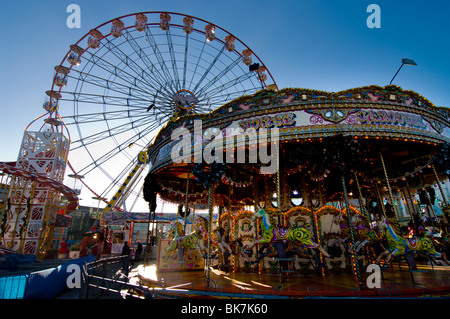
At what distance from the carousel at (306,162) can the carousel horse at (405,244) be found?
0.09ft

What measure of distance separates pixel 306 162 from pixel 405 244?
3.62 meters

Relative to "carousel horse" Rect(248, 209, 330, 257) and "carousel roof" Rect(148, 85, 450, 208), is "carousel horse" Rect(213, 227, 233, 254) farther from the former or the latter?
"carousel roof" Rect(148, 85, 450, 208)

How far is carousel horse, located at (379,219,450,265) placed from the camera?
668cm

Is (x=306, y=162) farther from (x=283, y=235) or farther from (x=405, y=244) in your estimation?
(x=405, y=244)

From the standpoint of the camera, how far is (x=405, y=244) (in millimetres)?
6730

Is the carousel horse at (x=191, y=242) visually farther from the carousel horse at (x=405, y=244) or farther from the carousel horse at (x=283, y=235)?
the carousel horse at (x=405, y=244)

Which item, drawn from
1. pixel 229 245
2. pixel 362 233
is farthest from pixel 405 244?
pixel 229 245

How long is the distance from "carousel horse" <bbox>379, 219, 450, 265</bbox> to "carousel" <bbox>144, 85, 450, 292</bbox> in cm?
3

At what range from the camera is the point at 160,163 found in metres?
9.30

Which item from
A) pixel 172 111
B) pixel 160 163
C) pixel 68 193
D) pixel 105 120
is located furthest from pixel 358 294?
pixel 68 193

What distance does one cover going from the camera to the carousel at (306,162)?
6.73 meters

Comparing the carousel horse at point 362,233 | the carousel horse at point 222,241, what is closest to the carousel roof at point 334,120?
the carousel horse at point 362,233

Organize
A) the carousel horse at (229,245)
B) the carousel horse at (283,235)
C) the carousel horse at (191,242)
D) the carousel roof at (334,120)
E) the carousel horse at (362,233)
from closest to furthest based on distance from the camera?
the carousel roof at (334,120)
the carousel horse at (283,235)
the carousel horse at (362,233)
the carousel horse at (191,242)
the carousel horse at (229,245)
